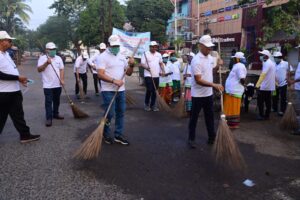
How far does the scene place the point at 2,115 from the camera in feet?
17.3

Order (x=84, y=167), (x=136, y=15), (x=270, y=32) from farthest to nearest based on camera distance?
(x=136, y=15), (x=270, y=32), (x=84, y=167)

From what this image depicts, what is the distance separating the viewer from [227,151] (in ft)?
14.2

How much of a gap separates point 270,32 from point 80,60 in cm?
570

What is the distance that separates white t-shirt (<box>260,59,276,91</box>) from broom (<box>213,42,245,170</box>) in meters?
3.08

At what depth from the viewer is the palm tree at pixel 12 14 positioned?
1625 inches

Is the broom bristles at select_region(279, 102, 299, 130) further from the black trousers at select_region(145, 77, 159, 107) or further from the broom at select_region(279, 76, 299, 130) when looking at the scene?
the black trousers at select_region(145, 77, 159, 107)

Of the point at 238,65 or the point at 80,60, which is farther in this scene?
the point at 80,60

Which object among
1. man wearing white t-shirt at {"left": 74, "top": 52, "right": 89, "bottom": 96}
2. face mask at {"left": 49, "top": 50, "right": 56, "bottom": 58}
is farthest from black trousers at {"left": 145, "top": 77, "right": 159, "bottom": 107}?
man wearing white t-shirt at {"left": 74, "top": 52, "right": 89, "bottom": 96}

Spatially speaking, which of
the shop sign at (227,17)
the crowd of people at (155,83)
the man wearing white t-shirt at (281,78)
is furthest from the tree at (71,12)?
the man wearing white t-shirt at (281,78)

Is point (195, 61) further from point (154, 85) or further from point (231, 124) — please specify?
point (154, 85)

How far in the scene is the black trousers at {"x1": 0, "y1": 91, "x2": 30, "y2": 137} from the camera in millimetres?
5177

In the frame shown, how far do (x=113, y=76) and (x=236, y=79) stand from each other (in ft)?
8.78

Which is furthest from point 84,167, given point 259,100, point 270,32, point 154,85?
point 270,32

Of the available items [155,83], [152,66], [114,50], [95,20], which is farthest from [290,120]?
[95,20]
